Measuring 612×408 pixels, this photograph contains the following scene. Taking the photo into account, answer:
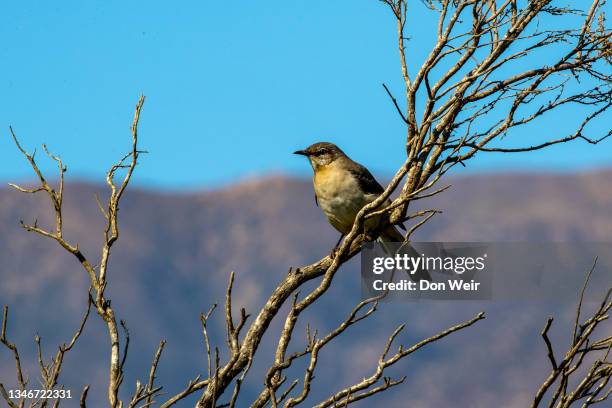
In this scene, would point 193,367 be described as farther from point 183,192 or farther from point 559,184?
point 559,184

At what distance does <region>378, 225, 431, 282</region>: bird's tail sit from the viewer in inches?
334

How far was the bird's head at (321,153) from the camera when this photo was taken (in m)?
10.7

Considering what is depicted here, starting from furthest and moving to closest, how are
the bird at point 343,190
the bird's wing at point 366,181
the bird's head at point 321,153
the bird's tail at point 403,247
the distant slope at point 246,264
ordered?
the distant slope at point 246,264, the bird's head at point 321,153, the bird's wing at point 366,181, the bird at point 343,190, the bird's tail at point 403,247

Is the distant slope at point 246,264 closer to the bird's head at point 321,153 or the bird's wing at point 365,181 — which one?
the bird's head at point 321,153

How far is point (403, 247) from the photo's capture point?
8.87 m

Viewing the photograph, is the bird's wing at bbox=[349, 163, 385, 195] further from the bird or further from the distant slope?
the distant slope

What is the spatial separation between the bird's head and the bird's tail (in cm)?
143

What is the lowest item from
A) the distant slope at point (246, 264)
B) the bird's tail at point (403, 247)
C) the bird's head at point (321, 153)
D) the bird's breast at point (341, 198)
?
the bird's tail at point (403, 247)

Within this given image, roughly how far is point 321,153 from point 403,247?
87.1 inches

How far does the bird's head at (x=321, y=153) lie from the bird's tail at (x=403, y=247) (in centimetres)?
143

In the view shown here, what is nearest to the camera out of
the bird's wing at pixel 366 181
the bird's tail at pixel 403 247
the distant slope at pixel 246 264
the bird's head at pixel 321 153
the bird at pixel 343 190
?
the bird's tail at pixel 403 247

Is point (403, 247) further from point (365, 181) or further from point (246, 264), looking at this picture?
point (246, 264)

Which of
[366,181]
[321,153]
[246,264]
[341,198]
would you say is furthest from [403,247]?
[246,264]

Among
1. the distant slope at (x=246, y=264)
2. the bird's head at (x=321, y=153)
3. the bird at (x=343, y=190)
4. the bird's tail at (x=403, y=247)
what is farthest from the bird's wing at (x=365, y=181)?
the distant slope at (x=246, y=264)
